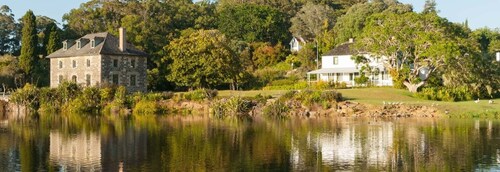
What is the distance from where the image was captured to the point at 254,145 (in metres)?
35.5

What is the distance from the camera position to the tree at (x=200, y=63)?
246ft

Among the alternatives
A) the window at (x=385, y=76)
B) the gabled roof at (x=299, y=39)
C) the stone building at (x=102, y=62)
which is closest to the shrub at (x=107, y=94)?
the stone building at (x=102, y=62)

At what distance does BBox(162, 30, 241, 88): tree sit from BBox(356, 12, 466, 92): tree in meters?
15.5

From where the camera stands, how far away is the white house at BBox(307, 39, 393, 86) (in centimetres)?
7922

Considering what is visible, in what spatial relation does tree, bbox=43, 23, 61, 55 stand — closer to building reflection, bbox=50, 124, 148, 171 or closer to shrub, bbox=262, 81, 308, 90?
shrub, bbox=262, 81, 308, 90

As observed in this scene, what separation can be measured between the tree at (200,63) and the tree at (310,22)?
38440mm

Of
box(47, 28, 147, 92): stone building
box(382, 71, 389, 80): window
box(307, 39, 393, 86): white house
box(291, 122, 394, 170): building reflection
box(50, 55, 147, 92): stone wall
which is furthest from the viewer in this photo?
box(307, 39, 393, 86): white house

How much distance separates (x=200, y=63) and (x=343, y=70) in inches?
743

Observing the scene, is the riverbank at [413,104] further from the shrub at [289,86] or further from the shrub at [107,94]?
the shrub at [107,94]

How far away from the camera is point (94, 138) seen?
130ft

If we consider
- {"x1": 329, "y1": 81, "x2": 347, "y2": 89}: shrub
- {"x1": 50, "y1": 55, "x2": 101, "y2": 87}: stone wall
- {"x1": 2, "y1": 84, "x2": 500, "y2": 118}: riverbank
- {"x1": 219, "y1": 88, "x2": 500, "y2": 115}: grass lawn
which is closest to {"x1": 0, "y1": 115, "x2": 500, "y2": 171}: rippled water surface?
{"x1": 219, "y1": 88, "x2": 500, "y2": 115}: grass lawn

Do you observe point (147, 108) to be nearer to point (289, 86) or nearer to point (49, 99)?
point (49, 99)

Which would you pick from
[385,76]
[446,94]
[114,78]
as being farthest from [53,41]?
[446,94]

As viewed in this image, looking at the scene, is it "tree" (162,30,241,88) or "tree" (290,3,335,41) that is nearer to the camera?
"tree" (162,30,241,88)
